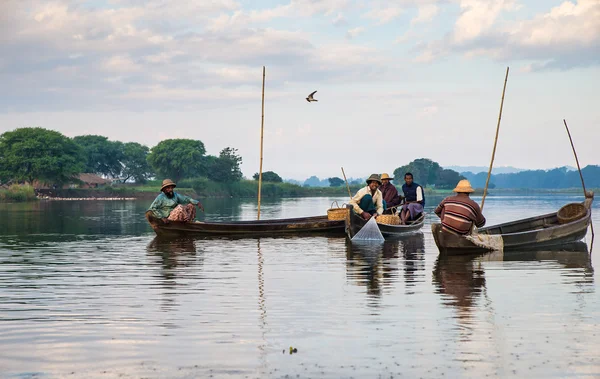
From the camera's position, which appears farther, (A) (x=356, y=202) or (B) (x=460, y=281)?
(A) (x=356, y=202)

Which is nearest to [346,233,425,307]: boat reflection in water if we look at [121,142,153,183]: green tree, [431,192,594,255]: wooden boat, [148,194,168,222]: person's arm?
[431,192,594,255]: wooden boat

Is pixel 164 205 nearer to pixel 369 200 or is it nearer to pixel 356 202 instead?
pixel 356 202

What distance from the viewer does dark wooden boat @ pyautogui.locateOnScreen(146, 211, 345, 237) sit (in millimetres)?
24797

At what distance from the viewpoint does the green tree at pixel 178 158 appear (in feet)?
414

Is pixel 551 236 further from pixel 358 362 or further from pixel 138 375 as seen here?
pixel 138 375

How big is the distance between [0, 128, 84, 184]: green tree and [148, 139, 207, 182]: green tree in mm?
27681

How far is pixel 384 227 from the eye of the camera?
23219 millimetres

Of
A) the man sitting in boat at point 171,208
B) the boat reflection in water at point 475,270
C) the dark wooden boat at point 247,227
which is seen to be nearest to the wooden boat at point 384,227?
the dark wooden boat at point 247,227

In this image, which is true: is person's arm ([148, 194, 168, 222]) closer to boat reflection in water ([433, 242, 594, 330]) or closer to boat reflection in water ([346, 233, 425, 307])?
boat reflection in water ([346, 233, 425, 307])

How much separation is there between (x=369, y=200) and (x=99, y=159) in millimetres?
113994

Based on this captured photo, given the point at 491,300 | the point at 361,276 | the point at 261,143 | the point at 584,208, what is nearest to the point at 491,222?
the point at 261,143

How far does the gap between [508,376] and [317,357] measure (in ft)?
5.95

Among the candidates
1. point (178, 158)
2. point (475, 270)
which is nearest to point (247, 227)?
point (475, 270)

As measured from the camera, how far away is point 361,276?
14625 millimetres
